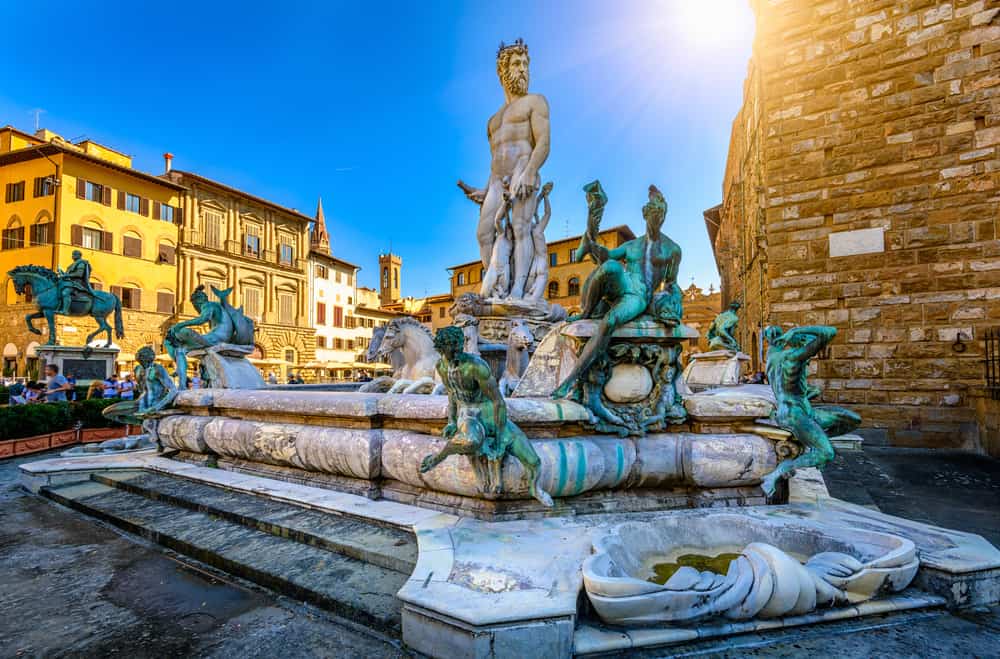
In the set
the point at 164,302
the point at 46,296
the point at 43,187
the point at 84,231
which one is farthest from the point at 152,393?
the point at 43,187

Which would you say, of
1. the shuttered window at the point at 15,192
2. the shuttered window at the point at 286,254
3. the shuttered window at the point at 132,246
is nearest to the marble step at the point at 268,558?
the shuttered window at the point at 132,246

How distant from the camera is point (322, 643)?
1.95m

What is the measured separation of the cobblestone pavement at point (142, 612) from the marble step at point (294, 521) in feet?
1.37

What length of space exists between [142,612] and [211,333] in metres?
4.16

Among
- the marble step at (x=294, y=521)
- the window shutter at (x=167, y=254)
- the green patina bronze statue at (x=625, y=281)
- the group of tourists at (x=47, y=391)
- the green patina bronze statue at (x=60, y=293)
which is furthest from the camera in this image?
the window shutter at (x=167, y=254)

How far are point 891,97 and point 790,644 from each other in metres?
Result: 9.69

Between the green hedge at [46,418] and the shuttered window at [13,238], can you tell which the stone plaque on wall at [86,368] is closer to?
the green hedge at [46,418]

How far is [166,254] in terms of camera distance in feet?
101

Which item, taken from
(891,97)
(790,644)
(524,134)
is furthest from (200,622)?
(891,97)

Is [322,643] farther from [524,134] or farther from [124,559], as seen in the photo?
[524,134]

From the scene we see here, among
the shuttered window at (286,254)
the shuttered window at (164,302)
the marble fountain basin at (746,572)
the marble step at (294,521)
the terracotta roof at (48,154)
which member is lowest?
the marble step at (294,521)

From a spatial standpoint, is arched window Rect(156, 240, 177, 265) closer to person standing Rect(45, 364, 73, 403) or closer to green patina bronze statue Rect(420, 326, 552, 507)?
person standing Rect(45, 364, 73, 403)

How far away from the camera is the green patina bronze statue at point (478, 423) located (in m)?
2.68

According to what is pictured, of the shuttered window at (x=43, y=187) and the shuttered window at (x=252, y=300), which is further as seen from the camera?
the shuttered window at (x=252, y=300)
